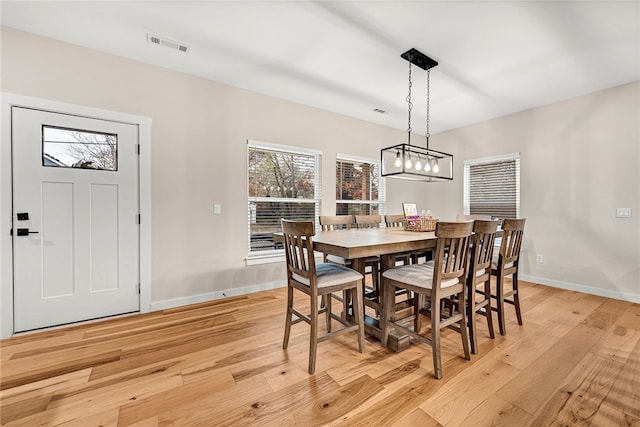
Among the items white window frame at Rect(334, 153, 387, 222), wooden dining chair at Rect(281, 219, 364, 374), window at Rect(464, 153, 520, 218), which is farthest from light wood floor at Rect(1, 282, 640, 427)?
white window frame at Rect(334, 153, 387, 222)

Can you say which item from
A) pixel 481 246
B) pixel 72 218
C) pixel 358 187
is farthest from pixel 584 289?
pixel 72 218

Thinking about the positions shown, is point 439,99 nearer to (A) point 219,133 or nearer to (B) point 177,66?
(A) point 219,133

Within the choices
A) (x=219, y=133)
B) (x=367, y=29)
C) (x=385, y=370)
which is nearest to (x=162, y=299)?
(x=219, y=133)

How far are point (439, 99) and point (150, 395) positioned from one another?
4.44 m

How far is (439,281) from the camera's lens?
183cm

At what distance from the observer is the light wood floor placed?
148 cm

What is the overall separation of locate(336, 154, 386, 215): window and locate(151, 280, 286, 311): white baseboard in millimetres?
1635

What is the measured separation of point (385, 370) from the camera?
1.88m

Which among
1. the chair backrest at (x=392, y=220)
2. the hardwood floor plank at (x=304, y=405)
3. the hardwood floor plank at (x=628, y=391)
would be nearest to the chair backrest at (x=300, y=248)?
the hardwood floor plank at (x=304, y=405)

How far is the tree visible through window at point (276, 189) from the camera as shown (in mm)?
3689

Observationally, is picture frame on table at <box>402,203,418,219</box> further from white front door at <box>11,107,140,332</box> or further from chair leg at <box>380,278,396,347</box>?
white front door at <box>11,107,140,332</box>

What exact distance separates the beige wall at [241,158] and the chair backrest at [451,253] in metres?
2.49

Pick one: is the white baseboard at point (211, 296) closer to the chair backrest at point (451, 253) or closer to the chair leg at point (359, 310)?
the chair leg at point (359, 310)

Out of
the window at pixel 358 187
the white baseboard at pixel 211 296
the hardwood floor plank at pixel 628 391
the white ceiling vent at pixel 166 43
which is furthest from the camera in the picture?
the window at pixel 358 187
